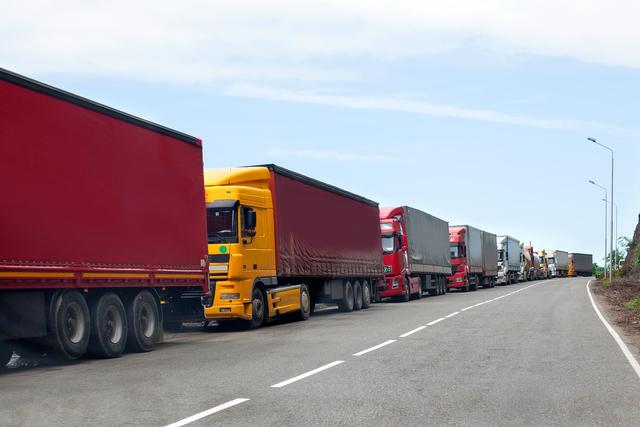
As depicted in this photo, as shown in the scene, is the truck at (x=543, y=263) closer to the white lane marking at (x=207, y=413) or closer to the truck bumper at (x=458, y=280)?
the truck bumper at (x=458, y=280)

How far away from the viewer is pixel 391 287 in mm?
35656

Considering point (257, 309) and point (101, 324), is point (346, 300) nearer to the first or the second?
point (257, 309)

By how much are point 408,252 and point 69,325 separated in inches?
988

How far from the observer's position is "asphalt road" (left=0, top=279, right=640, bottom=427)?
307 inches

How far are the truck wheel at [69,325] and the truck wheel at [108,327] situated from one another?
20 cm

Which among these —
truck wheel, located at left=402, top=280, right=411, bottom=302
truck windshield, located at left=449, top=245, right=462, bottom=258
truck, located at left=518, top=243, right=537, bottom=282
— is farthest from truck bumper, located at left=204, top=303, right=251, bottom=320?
truck, located at left=518, top=243, right=537, bottom=282

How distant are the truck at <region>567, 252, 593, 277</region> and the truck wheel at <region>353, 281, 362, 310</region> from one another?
9031 centimetres

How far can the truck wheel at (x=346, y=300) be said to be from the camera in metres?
27.6

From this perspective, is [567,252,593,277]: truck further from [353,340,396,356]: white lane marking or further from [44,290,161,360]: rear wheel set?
[44,290,161,360]: rear wheel set

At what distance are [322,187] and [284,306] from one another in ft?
16.8

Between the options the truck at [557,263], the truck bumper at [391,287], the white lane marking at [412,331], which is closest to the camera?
the white lane marking at [412,331]

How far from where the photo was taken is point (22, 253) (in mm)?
11594

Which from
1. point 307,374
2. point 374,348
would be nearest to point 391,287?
point 374,348

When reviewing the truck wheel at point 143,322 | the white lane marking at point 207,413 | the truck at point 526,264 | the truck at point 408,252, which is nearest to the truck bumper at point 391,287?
the truck at point 408,252
